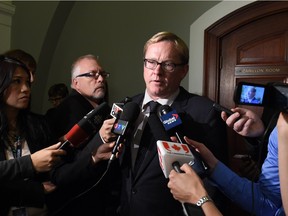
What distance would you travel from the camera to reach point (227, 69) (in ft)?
7.71

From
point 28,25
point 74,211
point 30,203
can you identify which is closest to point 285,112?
point 30,203

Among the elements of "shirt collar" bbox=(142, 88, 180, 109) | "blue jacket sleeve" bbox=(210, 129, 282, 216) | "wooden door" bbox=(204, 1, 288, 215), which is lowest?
"blue jacket sleeve" bbox=(210, 129, 282, 216)

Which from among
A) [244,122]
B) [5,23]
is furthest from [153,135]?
[5,23]

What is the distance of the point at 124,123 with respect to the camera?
1.01 m

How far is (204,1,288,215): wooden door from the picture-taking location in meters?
2.17

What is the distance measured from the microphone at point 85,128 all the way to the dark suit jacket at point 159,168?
149 millimetres

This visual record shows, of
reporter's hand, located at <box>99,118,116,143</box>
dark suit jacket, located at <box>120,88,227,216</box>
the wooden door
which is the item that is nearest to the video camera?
dark suit jacket, located at <box>120,88,227,216</box>

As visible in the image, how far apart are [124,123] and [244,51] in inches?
62.0

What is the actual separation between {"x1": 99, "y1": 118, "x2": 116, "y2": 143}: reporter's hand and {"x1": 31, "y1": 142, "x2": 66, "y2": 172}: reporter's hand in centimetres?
16

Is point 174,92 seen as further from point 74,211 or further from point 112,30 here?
point 112,30

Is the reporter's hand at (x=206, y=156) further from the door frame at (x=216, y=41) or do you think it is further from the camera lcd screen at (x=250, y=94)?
the door frame at (x=216, y=41)

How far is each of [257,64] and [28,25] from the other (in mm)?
1830

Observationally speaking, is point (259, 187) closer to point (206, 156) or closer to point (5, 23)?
point (206, 156)

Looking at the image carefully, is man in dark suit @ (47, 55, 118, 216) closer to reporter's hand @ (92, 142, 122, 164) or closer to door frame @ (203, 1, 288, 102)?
reporter's hand @ (92, 142, 122, 164)
